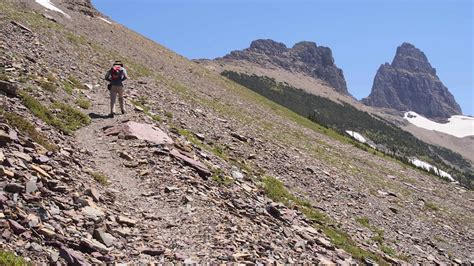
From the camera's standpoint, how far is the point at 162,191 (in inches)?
605

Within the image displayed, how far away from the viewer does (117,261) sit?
1038 centimetres

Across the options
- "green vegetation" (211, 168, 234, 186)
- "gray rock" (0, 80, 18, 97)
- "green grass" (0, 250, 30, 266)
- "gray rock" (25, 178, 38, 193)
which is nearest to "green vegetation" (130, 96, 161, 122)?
"green vegetation" (211, 168, 234, 186)

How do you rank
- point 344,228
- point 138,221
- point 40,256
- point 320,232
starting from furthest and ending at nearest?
point 344,228, point 320,232, point 138,221, point 40,256

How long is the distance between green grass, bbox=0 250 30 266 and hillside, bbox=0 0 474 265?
27cm

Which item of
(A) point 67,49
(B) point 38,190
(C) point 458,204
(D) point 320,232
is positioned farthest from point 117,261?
(C) point 458,204

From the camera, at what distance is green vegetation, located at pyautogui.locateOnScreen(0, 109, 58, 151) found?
14.7 metres

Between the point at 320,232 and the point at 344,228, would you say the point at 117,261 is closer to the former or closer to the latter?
the point at 320,232

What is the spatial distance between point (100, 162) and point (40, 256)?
25.7ft

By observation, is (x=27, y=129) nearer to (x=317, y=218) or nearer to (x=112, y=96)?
(x=112, y=96)

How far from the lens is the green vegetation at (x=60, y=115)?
18.1m

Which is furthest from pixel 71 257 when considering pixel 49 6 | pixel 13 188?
pixel 49 6

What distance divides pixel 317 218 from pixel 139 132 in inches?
391

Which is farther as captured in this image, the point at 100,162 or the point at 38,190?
the point at 100,162

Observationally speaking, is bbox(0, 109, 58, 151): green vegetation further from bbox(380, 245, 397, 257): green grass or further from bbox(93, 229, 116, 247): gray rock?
bbox(380, 245, 397, 257): green grass
